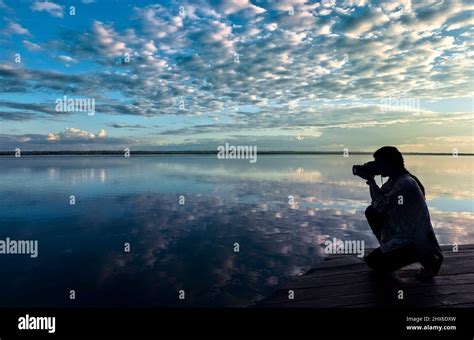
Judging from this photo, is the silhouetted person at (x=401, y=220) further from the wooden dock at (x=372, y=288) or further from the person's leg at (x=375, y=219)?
the wooden dock at (x=372, y=288)

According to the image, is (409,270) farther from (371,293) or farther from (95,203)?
(95,203)

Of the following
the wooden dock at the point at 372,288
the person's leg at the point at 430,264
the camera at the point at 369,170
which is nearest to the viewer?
the wooden dock at the point at 372,288

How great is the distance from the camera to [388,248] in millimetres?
6512

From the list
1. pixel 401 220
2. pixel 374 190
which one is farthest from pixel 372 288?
pixel 374 190

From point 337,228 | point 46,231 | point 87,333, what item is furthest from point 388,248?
point 46,231

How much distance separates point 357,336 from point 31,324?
511 centimetres

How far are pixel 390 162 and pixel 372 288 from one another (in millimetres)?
2413

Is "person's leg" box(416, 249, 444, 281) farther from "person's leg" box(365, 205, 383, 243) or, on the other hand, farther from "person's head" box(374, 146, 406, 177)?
"person's head" box(374, 146, 406, 177)

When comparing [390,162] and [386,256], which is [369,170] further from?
[386,256]

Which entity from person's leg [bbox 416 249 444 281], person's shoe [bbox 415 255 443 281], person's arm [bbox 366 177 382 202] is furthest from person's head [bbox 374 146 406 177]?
person's shoe [bbox 415 255 443 281]

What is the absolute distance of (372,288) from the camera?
20.4 ft

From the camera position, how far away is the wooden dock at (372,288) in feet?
18.6

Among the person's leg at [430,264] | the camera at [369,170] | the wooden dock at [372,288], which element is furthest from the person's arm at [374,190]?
the wooden dock at [372,288]

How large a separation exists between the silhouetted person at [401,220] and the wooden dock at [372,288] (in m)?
0.37
